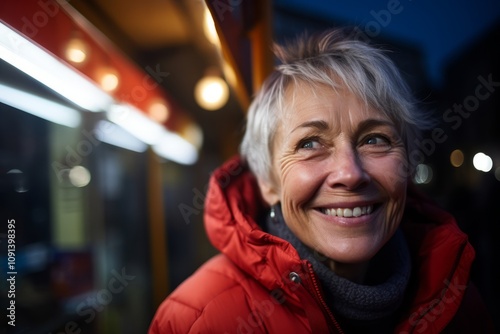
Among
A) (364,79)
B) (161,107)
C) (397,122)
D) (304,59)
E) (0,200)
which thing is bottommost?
(0,200)

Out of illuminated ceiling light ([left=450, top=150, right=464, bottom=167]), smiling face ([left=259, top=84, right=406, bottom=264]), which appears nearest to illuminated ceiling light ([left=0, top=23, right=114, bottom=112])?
smiling face ([left=259, top=84, right=406, bottom=264])

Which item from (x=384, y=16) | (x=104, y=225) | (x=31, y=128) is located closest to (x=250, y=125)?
(x=384, y=16)

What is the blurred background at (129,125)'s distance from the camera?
1570mm

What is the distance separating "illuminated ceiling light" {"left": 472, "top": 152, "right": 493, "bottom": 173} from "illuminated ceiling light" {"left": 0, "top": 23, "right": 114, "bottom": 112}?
281 cm

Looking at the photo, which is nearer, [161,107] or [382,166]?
[382,166]

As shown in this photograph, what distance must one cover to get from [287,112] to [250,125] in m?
0.27

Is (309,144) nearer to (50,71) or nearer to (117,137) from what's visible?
(50,71)

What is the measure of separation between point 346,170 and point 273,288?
47cm

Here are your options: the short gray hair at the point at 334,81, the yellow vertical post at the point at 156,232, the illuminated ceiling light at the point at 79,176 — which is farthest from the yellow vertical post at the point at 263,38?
the yellow vertical post at the point at 156,232

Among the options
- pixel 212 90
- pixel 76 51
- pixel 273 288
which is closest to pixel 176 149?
pixel 212 90

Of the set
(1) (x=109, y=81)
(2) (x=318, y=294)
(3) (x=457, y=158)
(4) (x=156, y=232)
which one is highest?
(1) (x=109, y=81)

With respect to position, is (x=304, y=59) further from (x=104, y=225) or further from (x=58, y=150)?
(x=104, y=225)

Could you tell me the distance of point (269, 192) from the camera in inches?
59.9

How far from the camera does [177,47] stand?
2.89 m
